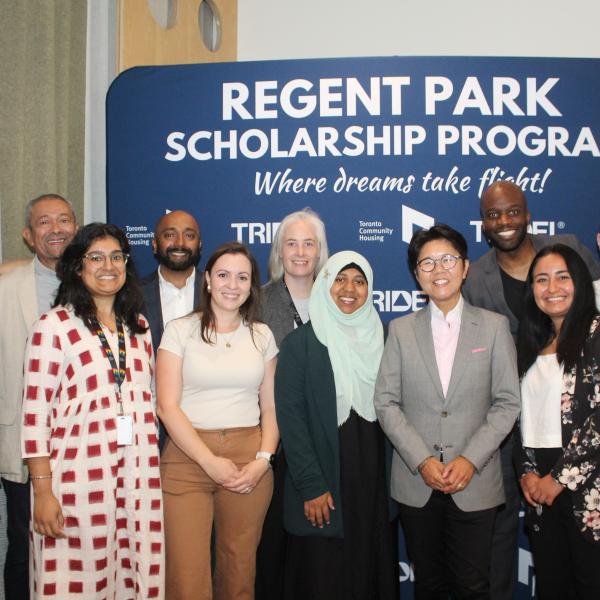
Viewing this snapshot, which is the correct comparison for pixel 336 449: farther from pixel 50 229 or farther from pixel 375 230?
pixel 50 229

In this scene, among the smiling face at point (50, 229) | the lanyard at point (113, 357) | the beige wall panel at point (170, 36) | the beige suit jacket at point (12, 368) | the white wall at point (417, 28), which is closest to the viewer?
the lanyard at point (113, 357)

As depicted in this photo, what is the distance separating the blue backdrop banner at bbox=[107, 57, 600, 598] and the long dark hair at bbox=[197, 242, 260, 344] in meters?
1.01

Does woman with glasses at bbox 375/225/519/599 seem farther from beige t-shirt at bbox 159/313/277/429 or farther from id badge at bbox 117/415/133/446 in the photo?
id badge at bbox 117/415/133/446

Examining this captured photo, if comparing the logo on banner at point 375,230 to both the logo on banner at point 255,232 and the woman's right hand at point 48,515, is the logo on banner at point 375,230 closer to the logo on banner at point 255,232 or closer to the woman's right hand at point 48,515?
the logo on banner at point 255,232

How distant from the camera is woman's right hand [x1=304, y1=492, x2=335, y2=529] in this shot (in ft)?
7.72

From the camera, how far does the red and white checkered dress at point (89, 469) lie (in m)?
2.11

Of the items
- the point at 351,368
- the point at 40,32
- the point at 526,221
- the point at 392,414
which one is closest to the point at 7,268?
the point at 40,32

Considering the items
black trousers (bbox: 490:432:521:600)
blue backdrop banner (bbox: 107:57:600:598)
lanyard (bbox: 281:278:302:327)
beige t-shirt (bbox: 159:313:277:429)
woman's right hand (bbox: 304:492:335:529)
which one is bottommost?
black trousers (bbox: 490:432:521:600)

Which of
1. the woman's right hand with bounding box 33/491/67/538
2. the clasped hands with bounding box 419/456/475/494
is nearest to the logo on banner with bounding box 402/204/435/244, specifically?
the clasped hands with bounding box 419/456/475/494

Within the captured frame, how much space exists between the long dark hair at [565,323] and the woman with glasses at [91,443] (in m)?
1.50

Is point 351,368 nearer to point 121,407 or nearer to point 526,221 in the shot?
point 121,407

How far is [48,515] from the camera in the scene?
81.7 inches

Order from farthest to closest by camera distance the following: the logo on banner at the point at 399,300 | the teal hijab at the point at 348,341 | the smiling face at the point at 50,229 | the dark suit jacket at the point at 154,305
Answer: the logo on banner at the point at 399,300 < the dark suit jacket at the point at 154,305 < the smiling face at the point at 50,229 < the teal hijab at the point at 348,341

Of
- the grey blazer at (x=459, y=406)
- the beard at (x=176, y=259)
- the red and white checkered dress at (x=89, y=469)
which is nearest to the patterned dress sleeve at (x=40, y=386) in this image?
the red and white checkered dress at (x=89, y=469)
